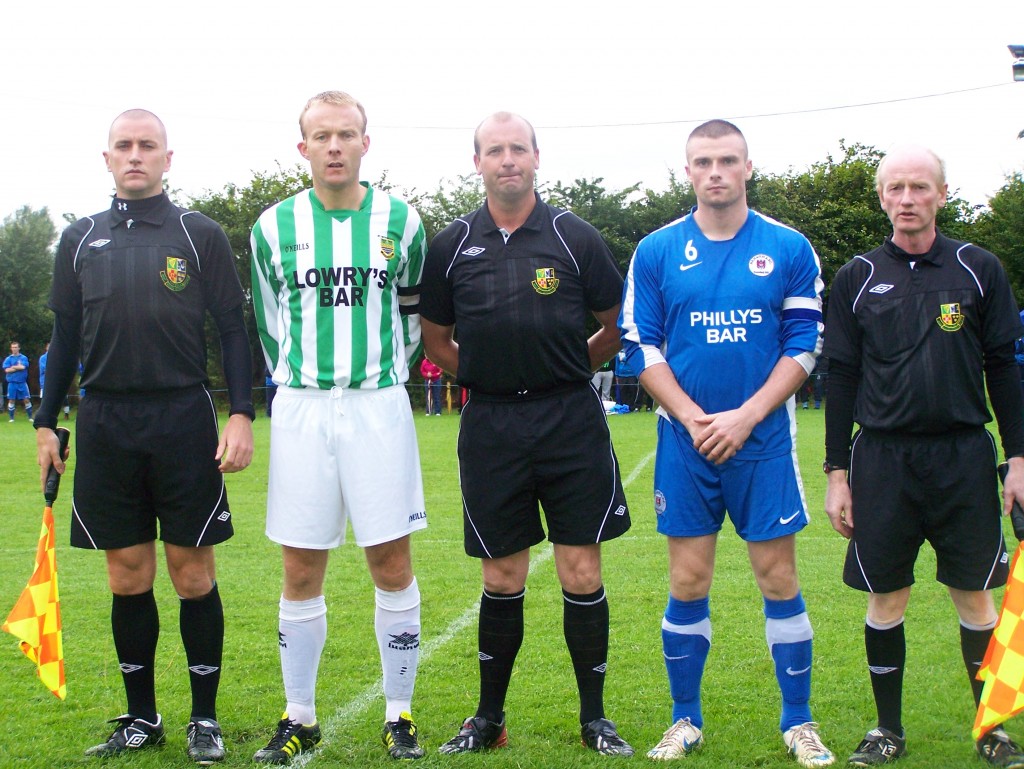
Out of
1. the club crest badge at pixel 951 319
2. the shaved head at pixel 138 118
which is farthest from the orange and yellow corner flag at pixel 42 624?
the club crest badge at pixel 951 319

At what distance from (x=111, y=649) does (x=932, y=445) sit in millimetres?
4082

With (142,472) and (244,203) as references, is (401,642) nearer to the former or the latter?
(142,472)

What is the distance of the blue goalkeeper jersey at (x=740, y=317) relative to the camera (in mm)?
3707

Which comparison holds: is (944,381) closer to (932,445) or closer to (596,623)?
(932,445)

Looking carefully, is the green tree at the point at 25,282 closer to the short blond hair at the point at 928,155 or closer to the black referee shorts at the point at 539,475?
the black referee shorts at the point at 539,475

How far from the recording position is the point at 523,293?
Result: 387cm

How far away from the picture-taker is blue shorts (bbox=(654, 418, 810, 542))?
367 cm

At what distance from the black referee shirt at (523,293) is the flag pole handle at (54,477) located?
155 cm

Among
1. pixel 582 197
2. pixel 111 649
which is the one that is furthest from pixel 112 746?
pixel 582 197

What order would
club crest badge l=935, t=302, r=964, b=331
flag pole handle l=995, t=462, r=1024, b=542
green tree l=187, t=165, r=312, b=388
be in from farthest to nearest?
green tree l=187, t=165, r=312, b=388
club crest badge l=935, t=302, r=964, b=331
flag pole handle l=995, t=462, r=1024, b=542

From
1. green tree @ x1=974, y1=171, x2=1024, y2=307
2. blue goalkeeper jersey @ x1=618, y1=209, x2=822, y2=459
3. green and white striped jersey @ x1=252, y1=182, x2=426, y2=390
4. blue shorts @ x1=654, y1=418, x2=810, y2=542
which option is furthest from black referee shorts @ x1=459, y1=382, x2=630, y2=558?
green tree @ x1=974, y1=171, x2=1024, y2=307

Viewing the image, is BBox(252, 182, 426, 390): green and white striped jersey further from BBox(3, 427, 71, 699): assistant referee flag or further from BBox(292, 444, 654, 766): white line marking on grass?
BBox(292, 444, 654, 766): white line marking on grass

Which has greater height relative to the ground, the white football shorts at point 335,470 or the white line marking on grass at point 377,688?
the white football shorts at point 335,470

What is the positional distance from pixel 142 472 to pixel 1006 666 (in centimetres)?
306
